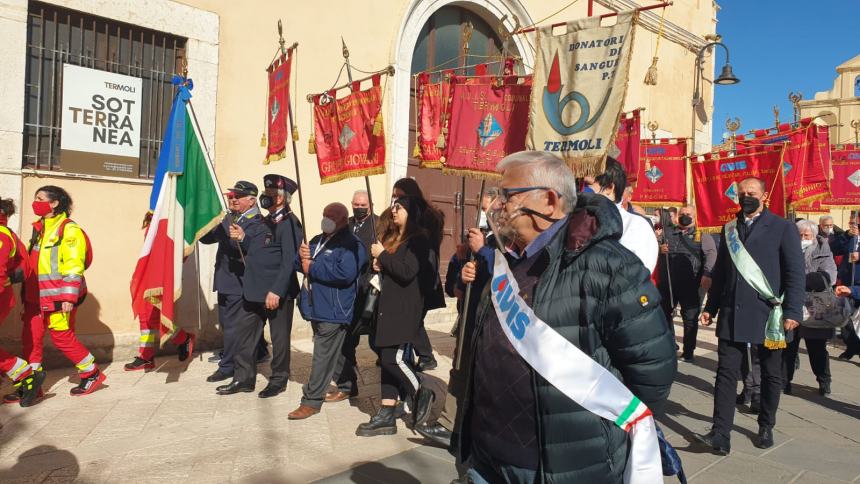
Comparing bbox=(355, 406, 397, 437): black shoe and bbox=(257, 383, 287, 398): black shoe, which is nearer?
bbox=(355, 406, 397, 437): black shoe

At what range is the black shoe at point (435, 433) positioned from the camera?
4.68 meters

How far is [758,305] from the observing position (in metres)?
4.67

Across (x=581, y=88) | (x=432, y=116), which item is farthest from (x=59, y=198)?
(x=581, y=88)

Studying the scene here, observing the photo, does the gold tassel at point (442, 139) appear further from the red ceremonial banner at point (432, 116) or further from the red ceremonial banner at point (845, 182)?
the red ceremonial banner at point (845, 182)

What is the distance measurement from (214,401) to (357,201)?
2.24m

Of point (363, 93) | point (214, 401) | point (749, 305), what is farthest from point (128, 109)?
point (749, 305)

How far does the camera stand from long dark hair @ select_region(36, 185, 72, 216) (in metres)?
5.53

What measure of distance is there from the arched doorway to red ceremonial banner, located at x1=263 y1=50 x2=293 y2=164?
11.4 ft

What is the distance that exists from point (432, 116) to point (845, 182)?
829 centimetres

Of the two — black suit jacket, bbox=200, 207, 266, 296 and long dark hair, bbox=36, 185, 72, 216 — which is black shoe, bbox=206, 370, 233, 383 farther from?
long dark hair, bbox=36, 185, 72, 216

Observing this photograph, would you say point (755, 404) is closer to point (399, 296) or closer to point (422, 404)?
point (422, 404)

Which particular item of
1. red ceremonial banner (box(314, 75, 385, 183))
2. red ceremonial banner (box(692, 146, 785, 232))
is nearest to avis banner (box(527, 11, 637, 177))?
red ceremonial banner (box(314, 75, 385, 183))

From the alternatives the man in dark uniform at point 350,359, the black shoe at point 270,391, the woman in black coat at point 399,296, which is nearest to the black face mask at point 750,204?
the woman in black coat at point 399,296

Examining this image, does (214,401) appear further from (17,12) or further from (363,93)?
(17,12)
